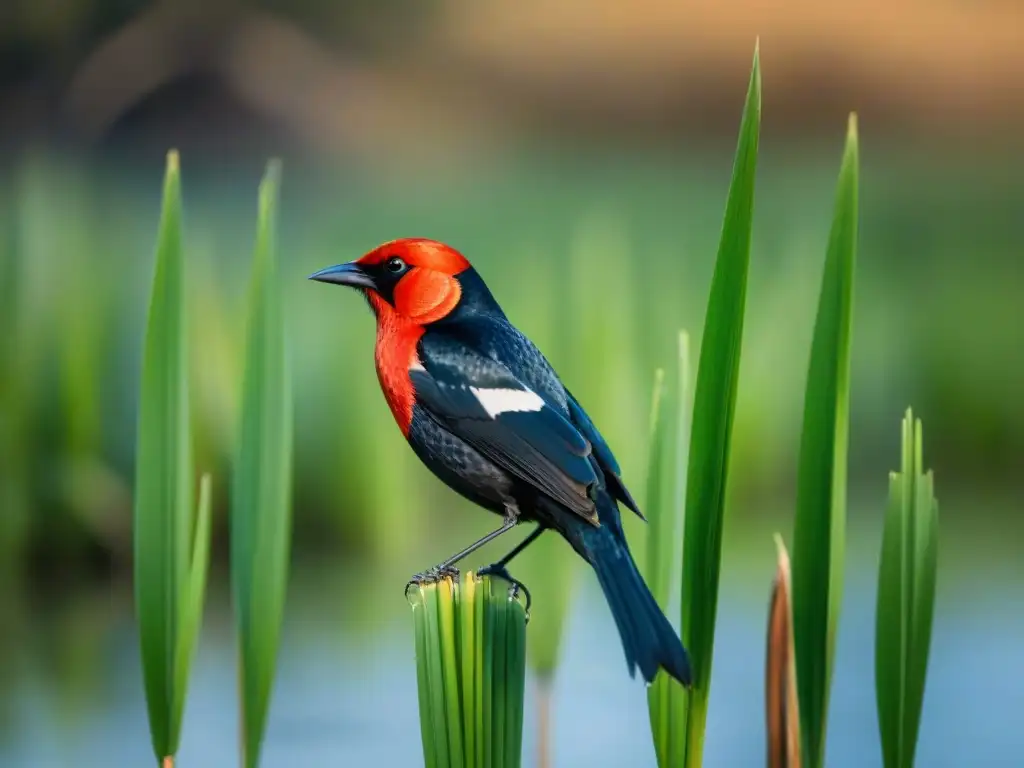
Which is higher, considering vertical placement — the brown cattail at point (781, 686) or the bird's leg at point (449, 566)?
the bird's leg at point (449, 566)

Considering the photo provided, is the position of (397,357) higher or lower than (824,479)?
higher

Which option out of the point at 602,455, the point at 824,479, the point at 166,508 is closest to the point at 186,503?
the point at 166,508

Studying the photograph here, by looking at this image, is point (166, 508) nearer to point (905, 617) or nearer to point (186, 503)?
point (186, 503)

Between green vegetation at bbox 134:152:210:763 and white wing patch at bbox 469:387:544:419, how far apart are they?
228 millimetres

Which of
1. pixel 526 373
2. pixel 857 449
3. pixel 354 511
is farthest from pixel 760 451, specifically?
pixel 526 373

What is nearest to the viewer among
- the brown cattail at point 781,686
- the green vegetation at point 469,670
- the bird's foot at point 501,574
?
the green vegetation at point 469,670

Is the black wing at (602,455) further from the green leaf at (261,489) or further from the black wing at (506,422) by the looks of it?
the green leaf at (261,489)

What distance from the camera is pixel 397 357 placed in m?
1.01

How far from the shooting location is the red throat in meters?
0.99

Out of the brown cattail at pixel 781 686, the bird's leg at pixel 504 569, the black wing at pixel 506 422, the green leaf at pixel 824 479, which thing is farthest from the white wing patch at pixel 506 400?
the brown cattail at pixel 781 686

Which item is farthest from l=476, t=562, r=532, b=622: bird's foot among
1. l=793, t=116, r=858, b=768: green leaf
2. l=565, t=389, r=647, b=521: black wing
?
l=793, t=116, r=858, b=768: green leaf

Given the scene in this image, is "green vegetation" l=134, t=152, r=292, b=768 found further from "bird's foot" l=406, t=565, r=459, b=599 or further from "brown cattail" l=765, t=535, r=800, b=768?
"brown cattail" l=765, t=535, r=800, b=768

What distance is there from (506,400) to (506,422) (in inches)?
0.8

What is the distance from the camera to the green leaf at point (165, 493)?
38.0 inches
